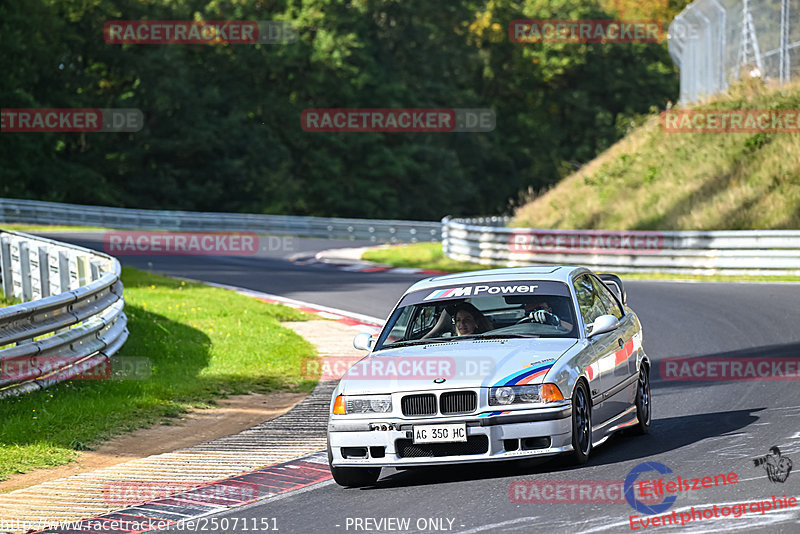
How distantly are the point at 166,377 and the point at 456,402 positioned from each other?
5.92m

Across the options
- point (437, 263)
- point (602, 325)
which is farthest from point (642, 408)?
point (437, 263)

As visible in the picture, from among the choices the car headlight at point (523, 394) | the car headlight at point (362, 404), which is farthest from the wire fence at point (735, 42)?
the car headlight at point (362, 404)

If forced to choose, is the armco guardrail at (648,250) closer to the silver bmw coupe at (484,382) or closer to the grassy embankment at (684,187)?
the grassy embankment at (684,187)

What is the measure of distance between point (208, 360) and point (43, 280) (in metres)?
4.28

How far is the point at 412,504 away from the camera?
7.57m

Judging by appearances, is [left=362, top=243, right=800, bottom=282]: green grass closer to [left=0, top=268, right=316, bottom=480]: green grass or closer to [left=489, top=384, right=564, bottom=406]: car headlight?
[left=0, top=268, right=316, bottom=480]: green grass

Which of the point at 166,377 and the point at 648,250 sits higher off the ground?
the point at 166,377

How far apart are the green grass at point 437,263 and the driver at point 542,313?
50.7 ft

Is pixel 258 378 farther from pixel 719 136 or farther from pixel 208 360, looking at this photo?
pixel 719 136

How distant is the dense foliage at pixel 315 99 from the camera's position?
59.2 metres

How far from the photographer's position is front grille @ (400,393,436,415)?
26.4 ft

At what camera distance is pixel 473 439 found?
7.96m

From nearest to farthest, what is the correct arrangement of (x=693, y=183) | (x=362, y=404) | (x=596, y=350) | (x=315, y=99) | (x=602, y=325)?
(x=362, y=404), (x=602, y=325), (x=596, y=350), (x=693, y=183), (x=315, y=99)

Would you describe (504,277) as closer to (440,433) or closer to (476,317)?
(476,317)
